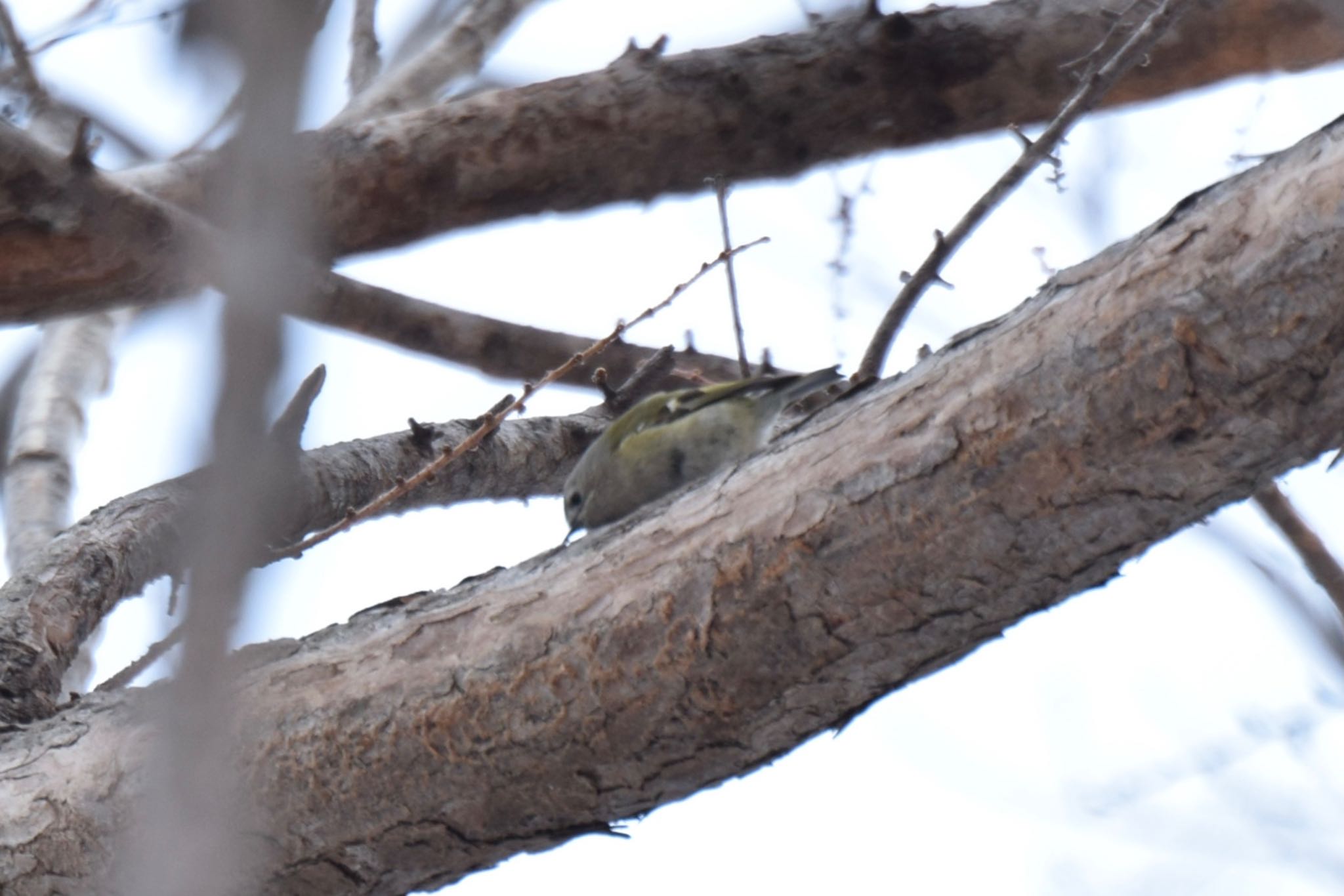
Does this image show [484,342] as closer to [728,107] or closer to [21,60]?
[728,107]

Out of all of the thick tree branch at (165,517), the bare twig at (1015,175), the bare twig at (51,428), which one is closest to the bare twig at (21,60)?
the bare twig at (51,428)

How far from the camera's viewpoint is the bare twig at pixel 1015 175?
6.63 ft

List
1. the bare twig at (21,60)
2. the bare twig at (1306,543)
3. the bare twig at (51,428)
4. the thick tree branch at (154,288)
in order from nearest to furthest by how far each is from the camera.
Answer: the bare twig at (1306,543) < the thick tree branch at (154,288) < the bare twig at (51,428) < the bare twig at (21,60)

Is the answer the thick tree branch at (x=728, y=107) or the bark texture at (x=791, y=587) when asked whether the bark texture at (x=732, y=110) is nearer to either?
the thick tree branch at (x=728, y=107)

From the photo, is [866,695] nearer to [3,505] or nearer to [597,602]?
[597,602]

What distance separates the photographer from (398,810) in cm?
169

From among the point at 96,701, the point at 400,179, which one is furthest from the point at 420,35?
the point at 96,701

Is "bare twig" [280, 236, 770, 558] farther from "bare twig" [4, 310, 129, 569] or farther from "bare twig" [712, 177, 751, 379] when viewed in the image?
"bare twig" [4, 310, 129, 569]

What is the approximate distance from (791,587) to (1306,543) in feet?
4.41

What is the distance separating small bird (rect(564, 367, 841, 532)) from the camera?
2148 millimetres

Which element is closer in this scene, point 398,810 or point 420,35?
point 398,810

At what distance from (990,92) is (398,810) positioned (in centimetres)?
270

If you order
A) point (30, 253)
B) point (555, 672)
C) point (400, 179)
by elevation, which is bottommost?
point (555, 672)

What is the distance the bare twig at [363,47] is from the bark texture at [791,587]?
3658mm
